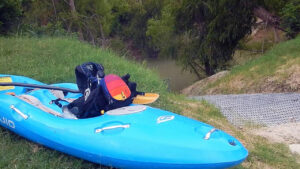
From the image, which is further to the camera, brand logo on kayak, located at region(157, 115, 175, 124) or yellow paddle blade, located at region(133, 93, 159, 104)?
yellow paddle blade, located at region(133, 93, 159, 104)

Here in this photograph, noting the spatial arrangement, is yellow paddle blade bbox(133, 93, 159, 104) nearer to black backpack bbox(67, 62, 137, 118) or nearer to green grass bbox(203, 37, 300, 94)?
black backpack bbox(67, 62, 137, 118)

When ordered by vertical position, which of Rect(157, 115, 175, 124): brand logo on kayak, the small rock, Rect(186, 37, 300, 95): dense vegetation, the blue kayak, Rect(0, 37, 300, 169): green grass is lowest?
Rect(186, 37, 300, 95): dense vegetation

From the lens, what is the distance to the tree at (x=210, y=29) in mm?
12086

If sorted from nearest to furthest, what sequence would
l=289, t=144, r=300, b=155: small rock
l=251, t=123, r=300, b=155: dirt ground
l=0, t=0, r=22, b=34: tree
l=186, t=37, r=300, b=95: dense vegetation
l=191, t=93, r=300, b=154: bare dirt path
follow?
l=289, t=144, r=300, b=155: small rock
l=251, t=123, r=300, b=155: dirt ground
l=191, t=93, r=300, b=154: bare dirt path
l=186, t=37, r=300, b=95: dense vegetation
l=0, t=0, r=22, b=34: tree

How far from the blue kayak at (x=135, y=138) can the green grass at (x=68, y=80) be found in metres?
0.16

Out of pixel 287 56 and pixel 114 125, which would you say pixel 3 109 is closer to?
pixel 114 125

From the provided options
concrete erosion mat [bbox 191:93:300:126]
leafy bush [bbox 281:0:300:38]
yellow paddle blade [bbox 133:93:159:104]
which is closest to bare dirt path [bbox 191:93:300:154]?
concrete erosion mat [bbox 191:93:300:126]

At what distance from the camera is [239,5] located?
12.0 meters

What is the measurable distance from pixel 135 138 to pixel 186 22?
1210 cm

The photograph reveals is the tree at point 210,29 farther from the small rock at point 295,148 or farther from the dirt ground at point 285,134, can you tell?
the small rock at point 295,148

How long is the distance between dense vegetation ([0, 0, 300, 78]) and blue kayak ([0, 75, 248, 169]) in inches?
237

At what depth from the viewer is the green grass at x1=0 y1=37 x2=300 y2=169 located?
10.2 ft

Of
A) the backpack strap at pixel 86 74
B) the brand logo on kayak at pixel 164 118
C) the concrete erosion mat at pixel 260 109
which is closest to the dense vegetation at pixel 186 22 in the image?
the backpack strap at pixel 86 74

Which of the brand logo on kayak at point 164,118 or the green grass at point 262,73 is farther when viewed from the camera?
the green grass at point 262,73
